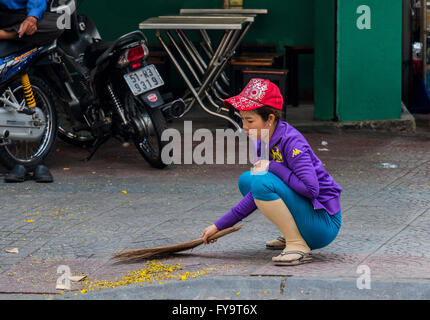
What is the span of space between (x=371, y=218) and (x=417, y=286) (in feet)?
5.28

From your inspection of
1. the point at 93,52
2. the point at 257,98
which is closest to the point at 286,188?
the point at 257,98

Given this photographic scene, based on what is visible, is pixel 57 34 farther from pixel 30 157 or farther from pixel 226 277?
pixel 226 277

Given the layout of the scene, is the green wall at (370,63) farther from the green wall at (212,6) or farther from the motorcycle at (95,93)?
the motorcycle at (95,93)

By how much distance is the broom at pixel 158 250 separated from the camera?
541 cm

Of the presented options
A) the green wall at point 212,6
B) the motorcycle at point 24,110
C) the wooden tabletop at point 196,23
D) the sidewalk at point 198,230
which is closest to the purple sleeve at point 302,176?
the sidewalk at point 198,230

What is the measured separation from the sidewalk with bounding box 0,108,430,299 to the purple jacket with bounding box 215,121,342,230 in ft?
1.06

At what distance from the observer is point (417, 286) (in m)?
4.80

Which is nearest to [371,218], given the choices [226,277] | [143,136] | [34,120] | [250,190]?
[250,190]

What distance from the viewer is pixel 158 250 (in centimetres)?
545

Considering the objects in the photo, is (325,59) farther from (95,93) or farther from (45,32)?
(45,32)

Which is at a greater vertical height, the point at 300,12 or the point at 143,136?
the point at 300,12

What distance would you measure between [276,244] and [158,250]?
0.72m

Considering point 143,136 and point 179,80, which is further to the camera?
point 179,80
